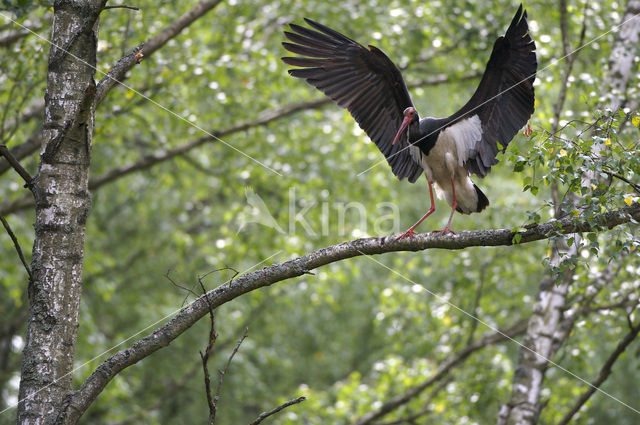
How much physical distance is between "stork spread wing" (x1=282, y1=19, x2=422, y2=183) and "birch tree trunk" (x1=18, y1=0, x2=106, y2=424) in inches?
70.8

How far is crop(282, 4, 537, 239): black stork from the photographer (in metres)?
4.46

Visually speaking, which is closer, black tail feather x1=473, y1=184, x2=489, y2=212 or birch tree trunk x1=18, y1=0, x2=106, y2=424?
birch tree trunk x1=18, y1=0, x2=106, y2=424

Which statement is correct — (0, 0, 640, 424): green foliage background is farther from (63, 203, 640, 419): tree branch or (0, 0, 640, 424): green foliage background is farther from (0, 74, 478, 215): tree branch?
(63, 203, 640, 419): tree branch

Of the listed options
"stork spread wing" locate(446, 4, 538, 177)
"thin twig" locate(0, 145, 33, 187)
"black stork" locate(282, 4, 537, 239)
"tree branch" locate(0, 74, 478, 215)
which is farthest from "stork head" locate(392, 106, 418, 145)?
"tree branch" locate(0, 74, 478, 215)

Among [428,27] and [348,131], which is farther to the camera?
[348,131]

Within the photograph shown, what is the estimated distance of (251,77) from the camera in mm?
8781

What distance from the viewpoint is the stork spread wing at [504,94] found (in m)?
4.39

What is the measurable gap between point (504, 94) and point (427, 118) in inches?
24.5

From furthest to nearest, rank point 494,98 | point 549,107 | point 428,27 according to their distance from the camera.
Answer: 1. point 428,27
2. point 549,107
3. point 494,98

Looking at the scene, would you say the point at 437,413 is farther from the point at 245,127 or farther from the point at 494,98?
the point at 494,98

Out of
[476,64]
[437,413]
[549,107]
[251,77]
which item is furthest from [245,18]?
[437,413]

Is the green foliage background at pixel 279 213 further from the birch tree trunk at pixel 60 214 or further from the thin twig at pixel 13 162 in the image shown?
the thin twig at pixel 13 162

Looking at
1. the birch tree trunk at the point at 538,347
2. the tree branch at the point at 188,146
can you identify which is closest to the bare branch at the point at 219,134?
the tree branch at the point at 188,146

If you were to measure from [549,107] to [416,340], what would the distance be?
315cm
